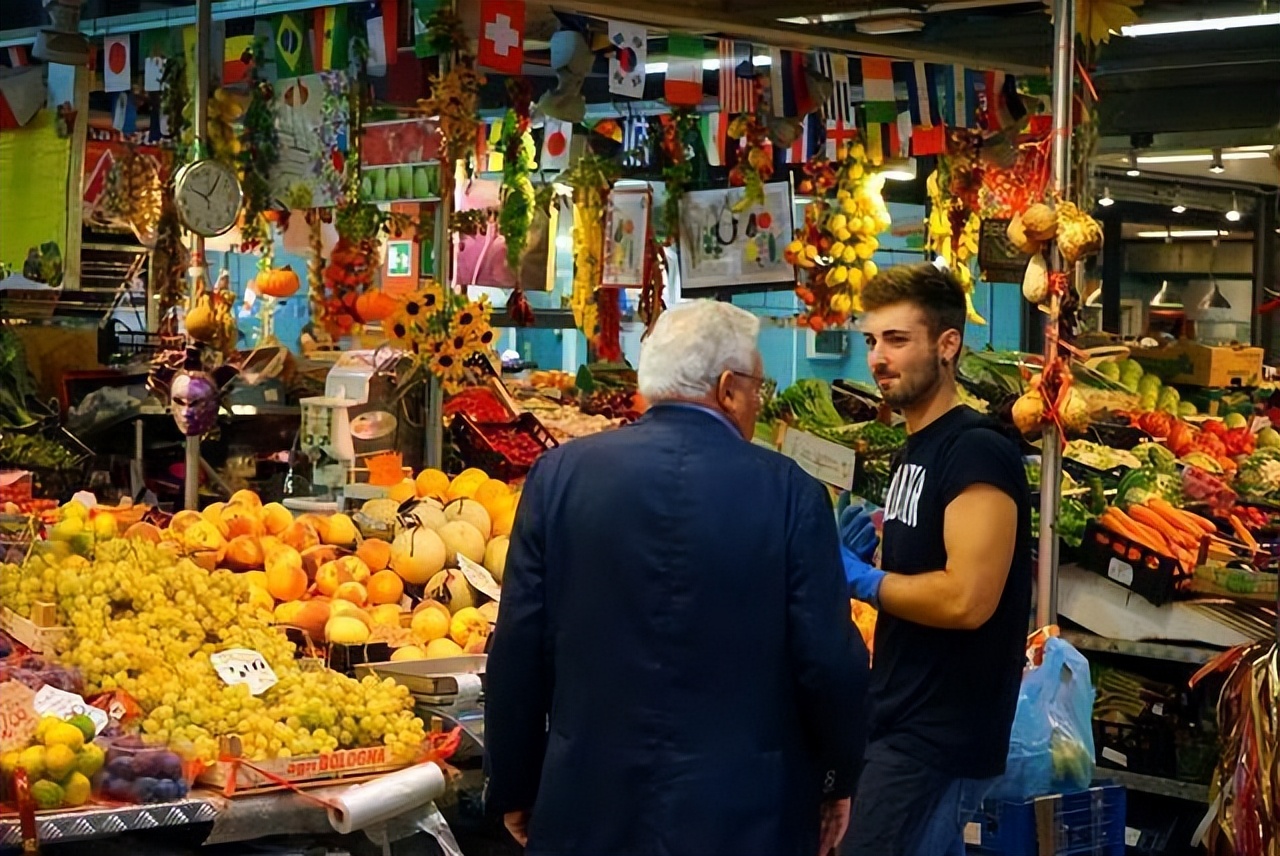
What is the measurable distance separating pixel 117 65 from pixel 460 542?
3.72m

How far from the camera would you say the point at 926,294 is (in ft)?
12.9

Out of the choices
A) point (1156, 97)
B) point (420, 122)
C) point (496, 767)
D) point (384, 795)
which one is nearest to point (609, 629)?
point (496, 767)

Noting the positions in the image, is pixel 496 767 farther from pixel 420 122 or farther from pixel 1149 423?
pixel 1149 423

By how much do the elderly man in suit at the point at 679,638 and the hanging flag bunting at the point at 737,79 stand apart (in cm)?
472

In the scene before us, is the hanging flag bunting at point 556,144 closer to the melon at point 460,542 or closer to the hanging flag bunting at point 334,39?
the hanging flag bunting at point 334,39

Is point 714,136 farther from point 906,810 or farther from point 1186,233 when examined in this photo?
point 1186,233

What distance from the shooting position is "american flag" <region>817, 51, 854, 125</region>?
25.8 ft

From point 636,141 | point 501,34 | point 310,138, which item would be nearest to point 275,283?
point 636,141

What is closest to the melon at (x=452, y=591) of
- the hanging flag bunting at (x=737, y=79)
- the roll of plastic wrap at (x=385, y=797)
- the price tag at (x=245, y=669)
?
the price tag at (x=245, y=669)

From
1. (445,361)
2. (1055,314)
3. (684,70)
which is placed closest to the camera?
(1055,314)

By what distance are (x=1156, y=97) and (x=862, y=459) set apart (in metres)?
5.74

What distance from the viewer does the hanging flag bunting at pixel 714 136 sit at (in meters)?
8.58

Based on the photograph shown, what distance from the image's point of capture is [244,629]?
176 inches

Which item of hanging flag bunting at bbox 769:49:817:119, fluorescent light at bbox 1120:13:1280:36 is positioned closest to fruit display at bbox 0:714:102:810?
hanging flag bunting at bbox 769:49:817:119
